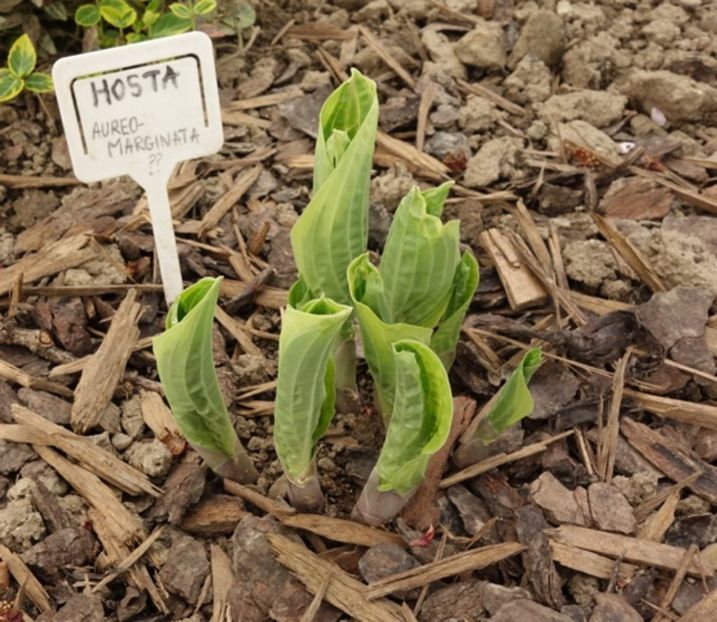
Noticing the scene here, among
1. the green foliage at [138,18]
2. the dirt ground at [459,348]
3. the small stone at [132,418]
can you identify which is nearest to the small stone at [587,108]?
the dirt ground at [459,348]

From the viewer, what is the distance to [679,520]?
1.35 meters

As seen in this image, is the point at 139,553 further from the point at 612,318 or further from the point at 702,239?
the point at 702,239

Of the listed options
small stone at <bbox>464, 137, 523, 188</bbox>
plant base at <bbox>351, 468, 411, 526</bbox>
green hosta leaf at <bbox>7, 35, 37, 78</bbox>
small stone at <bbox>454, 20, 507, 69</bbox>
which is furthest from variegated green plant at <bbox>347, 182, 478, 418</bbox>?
small stone at <bbox>454, 20, 507, 69</bbox>

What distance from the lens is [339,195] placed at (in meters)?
1.15

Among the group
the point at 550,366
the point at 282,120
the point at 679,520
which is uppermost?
the point at 282,120

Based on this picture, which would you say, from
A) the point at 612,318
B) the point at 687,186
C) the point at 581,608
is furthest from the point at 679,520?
the point at 687,186

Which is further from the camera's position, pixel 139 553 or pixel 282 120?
pixel 282 120

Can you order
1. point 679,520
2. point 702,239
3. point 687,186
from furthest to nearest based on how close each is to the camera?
point 687,186
point 702,239
point 679,520

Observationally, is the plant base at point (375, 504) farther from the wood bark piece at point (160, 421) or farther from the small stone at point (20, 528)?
the small stone at point (20, 528)

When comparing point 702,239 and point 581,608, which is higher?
point 702,239

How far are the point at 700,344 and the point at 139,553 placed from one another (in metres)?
0.98

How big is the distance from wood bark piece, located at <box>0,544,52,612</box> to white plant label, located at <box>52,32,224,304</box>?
0.54 m

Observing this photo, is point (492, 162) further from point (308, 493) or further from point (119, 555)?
point (119, 555)

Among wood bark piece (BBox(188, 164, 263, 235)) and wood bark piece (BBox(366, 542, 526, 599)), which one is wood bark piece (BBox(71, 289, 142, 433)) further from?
wood bark piece (BBox(366, 542, 526, 599))
